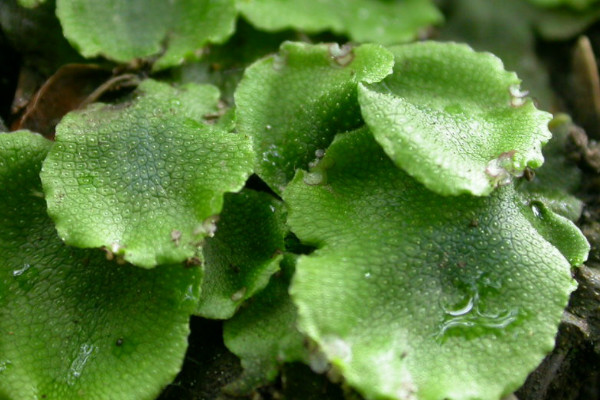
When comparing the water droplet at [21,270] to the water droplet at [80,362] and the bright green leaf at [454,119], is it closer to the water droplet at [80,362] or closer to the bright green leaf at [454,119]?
the water droplet at [80,362]

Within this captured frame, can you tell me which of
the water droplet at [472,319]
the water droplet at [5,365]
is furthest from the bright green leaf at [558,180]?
the water droplet at [5,365]

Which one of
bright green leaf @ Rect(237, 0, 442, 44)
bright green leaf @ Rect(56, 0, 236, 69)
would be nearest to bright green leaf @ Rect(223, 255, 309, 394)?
bright green leaf @ Rect(56, 0, 236, 69)

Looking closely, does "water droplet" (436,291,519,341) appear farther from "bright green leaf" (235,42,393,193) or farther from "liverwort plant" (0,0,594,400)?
"bright green leaf" (235,42,393,193)

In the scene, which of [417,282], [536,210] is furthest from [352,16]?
[417,282]

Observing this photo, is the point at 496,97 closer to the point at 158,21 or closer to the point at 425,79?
the point at 425,79

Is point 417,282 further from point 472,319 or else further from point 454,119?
point 454,119

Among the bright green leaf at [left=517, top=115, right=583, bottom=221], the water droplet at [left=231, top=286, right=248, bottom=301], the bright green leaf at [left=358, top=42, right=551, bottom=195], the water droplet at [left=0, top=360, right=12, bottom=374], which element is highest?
the bright green leaf at [left=358, top=42, right=551, bottom=195]

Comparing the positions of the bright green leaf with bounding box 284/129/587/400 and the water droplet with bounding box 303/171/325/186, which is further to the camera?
the water droplet with bounding box 303/171/325/186

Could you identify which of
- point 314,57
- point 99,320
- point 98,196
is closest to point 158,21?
point 314,57
